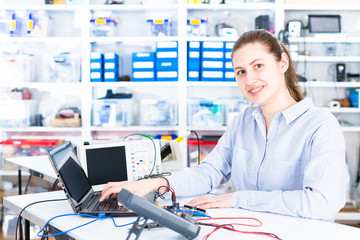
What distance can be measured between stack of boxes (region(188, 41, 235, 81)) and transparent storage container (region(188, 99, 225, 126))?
0.22 m

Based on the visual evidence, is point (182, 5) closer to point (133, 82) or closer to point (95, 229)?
point (133, 82)

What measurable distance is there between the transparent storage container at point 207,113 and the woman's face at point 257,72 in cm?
207

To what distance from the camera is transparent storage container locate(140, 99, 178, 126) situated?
371cm

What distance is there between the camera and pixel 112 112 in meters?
3.65

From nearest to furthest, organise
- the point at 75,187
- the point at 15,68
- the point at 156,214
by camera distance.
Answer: the point at 156,214
the point at 75,187
the point at 15,68

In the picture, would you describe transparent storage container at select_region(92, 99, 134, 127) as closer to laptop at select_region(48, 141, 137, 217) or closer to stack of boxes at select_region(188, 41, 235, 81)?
stack of boxes at select_region(188, 41, 235, 81)

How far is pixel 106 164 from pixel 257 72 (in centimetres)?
79

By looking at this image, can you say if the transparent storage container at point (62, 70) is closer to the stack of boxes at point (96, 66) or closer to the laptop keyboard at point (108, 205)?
the stack of boxes at point (96, 66)

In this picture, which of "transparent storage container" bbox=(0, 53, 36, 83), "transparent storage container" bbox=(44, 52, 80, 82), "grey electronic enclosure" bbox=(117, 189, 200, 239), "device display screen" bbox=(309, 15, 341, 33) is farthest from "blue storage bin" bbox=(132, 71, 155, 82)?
"grey electronic enclosure" bbox=(117, 189, 200, 239)

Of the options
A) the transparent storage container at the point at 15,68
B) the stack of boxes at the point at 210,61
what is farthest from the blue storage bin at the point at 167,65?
the transparent storage container at the point at 15,68

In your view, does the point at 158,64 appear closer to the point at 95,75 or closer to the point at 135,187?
the point at 95,75

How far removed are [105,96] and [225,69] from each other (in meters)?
1.13

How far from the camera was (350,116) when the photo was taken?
12.6ft

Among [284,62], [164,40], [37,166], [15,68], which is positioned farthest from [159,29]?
[284,62]
